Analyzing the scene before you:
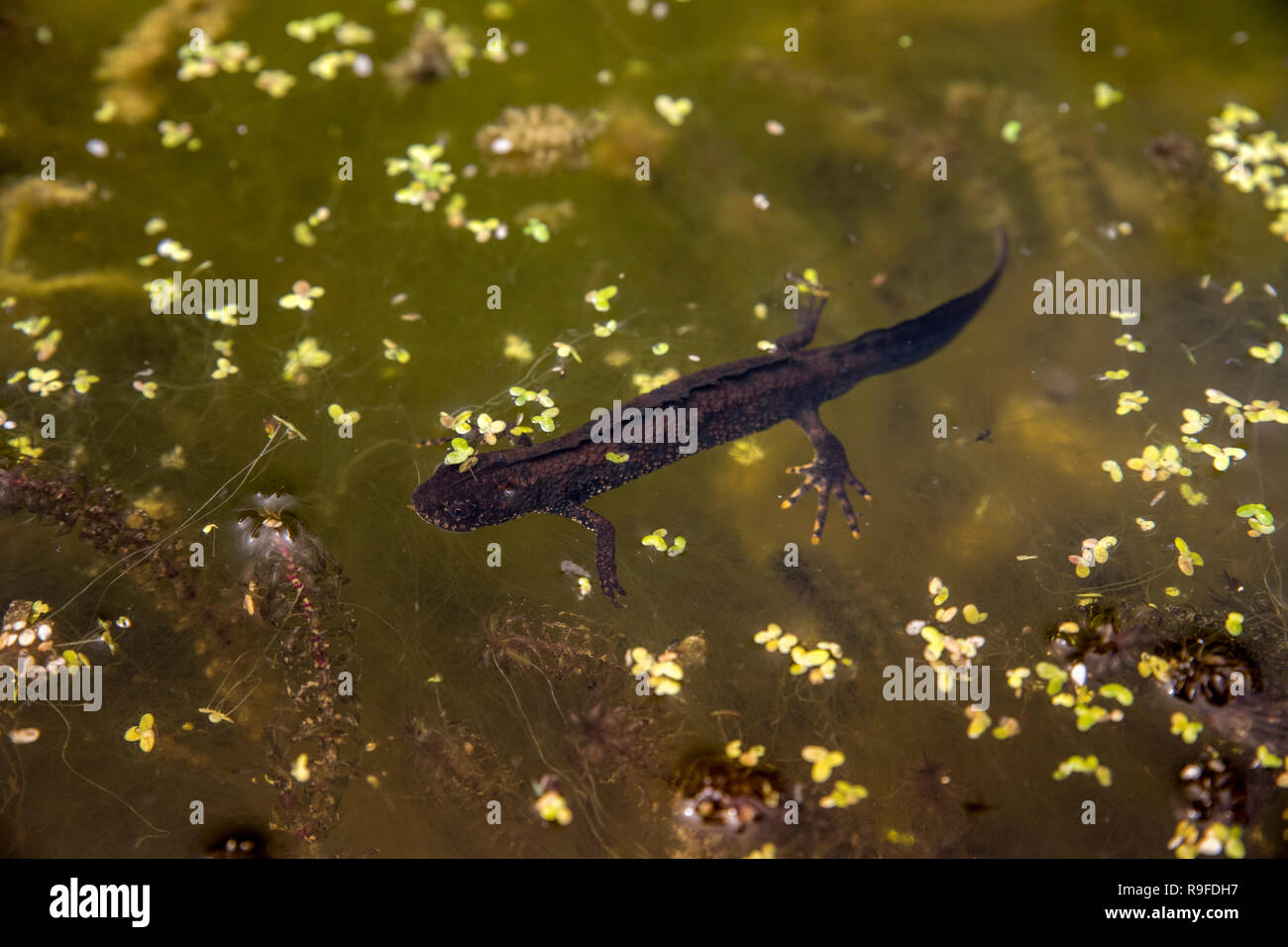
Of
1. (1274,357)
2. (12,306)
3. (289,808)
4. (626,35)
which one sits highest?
(626,35)

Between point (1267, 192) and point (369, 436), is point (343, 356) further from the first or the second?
point (1267, 192)

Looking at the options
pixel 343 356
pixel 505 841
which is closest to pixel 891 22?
pixel 343 356
